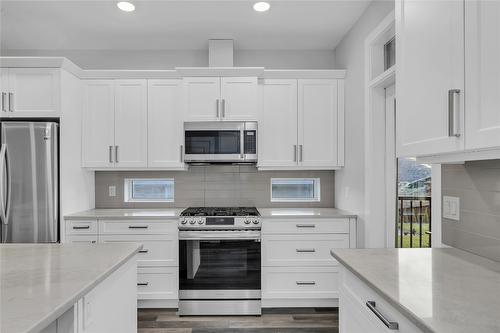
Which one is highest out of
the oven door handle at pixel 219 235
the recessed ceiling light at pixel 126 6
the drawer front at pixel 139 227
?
the recessed ceiling light at pixel 126 6

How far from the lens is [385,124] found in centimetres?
293

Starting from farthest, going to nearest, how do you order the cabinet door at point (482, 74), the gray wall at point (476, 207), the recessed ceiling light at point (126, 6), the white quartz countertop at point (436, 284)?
the recessed ceiling light at point (126, 6) < the gray wall at point (476, 207) < the cabinet door at point (482, 74) < the white quartz countertop at point (436, 284)

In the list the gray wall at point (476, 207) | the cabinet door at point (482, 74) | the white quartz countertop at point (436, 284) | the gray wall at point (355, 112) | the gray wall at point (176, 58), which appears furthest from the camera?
the gray wall at point (176, 58)

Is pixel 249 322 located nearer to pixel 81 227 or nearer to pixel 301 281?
pixel 301 281

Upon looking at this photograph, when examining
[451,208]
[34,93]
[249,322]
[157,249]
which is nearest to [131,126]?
[34,93]

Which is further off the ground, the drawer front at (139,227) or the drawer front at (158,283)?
the drawer front at (139,227)

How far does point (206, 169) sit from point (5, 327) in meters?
3.06

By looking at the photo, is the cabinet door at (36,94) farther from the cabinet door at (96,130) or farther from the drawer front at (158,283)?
the drawer front at (158,283)

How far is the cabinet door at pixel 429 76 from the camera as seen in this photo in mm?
1262

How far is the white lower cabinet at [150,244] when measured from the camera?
3246 millimetres

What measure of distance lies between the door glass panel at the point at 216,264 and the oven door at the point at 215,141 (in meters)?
0.85

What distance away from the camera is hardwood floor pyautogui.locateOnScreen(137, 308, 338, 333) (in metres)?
2.90

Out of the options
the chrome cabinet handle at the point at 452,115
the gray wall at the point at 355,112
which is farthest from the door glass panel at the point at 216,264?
the chrome cabinet handle at the point at 452,115

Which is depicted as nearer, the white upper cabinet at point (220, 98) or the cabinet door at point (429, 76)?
the cabinet door at point (429, 76)
